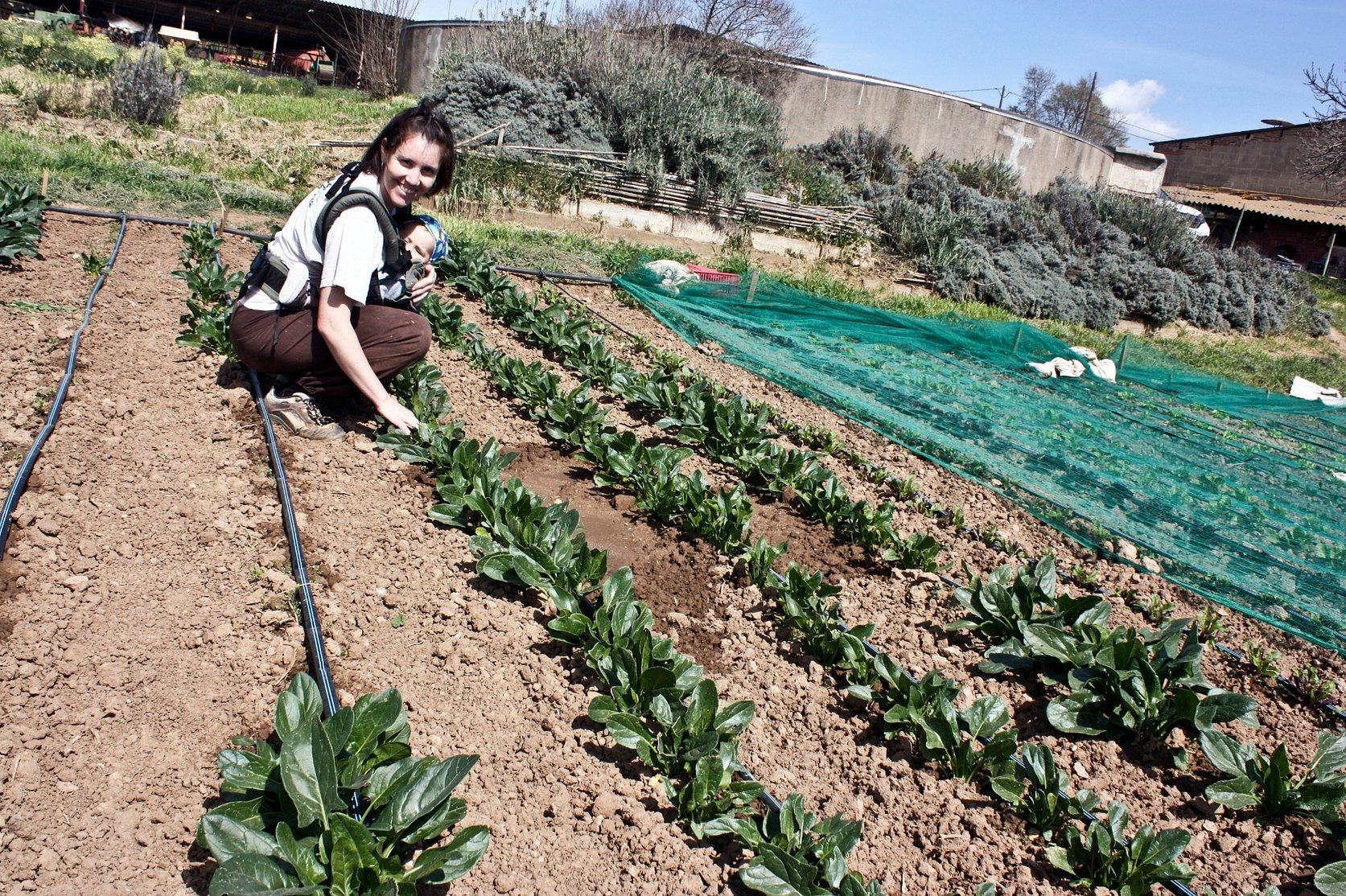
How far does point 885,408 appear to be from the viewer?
5.50 metres

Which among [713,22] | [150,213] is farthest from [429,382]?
[713,22]

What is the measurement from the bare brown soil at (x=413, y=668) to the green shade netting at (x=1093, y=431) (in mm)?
290

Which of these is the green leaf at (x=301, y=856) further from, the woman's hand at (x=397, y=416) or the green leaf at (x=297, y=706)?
the woman's hand at (x=397, y=416)

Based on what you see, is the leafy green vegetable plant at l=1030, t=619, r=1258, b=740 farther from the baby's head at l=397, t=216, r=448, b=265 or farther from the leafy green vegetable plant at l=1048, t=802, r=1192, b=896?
the baby's head at l=397, t=216, r=448, b=265

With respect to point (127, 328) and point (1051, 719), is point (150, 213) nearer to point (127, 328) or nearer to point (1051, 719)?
point (127, 328)

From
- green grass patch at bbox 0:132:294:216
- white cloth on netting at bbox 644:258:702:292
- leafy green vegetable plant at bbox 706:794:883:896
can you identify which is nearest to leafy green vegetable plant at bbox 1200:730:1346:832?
leafy green vegetable plant at bbox 706:794:883:896

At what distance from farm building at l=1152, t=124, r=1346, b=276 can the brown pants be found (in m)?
28.8

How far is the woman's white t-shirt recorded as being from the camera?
333cm

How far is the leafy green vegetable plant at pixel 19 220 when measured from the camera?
215 inches

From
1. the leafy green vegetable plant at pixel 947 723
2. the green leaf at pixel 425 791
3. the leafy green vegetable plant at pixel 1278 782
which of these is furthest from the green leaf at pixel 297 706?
the leafy green vegetable plant at pixel 1278 782

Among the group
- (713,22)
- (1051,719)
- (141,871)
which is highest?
(713,22)

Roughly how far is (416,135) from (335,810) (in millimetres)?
2435

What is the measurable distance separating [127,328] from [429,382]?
1.70 metres

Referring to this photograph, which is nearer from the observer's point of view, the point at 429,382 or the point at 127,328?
the point at 429,382
